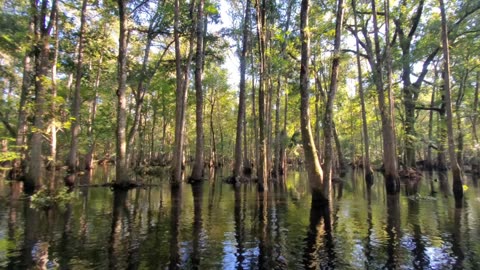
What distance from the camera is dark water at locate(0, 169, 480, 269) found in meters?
6.08

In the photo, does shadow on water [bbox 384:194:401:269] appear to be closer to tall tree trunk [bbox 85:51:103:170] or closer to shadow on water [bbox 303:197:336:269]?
shadow on water [bbox 303:197:336:269]

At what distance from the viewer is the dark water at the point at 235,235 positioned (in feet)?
20.0

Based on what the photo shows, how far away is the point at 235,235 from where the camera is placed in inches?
318

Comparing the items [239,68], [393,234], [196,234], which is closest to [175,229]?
[196,234]

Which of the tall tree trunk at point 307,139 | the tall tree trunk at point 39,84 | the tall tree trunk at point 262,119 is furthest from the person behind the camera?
the tall tree trunk at point 262,119

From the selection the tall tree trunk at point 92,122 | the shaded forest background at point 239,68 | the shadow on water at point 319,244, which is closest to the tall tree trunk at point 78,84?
the shaded forest background at point 239,68

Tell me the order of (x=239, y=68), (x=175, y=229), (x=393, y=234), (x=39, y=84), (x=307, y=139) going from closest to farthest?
(x=393, y=234) < (x=175, y=229) < (x=307, y=139) < (x=39, y=84) < (x=239, y=68)

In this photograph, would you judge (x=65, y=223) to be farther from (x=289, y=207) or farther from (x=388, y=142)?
(x=388, y=142)

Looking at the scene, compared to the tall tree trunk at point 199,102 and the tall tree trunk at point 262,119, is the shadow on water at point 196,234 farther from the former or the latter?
the tall tree trunk at point 199,102

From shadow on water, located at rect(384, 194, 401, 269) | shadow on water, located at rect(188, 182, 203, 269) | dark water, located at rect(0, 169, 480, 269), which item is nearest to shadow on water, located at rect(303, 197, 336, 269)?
dark water, located at rect(0, 169, 480, 269)

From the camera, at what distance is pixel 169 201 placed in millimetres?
13383

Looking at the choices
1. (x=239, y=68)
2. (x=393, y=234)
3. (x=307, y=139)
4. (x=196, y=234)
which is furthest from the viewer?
(x=239, y=68)

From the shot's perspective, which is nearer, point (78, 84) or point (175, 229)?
point (175, 229)

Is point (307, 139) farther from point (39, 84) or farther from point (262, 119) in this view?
point (39, 84)
